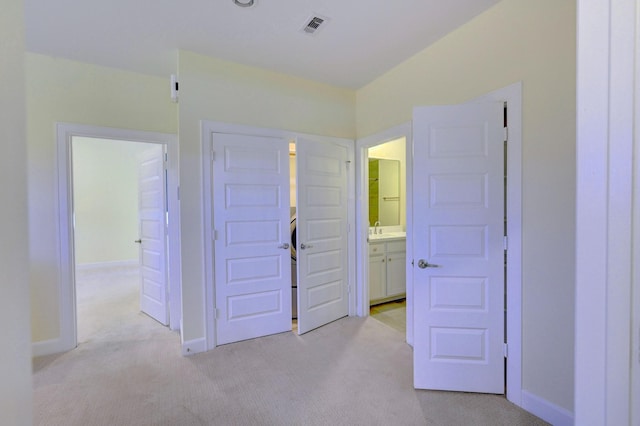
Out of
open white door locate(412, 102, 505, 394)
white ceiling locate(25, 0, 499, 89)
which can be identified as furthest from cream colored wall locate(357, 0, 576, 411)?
white ceiling locate(25, 0, 499, 89)

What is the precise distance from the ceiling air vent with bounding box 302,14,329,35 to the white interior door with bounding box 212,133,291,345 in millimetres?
1053

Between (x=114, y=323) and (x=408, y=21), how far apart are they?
13.7 ft

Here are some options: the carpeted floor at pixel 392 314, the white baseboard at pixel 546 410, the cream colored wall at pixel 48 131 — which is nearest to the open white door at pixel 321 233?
the carpeted floor at pixel 392 314

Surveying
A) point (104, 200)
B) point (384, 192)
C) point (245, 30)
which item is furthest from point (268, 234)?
point (104, 200)

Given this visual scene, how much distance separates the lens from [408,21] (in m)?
2.16

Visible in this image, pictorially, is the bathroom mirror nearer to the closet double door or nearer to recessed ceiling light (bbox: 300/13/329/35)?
the closet double door

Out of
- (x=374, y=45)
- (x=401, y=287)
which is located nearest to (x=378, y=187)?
(x=401, y=287)

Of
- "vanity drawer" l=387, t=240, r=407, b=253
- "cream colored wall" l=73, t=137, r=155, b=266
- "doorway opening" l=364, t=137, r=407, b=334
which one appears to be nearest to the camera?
"doorway opening" l=364, t=137, r=407, b=334

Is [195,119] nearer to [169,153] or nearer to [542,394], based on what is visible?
[169,153]

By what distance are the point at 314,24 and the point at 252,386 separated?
8.98 feet

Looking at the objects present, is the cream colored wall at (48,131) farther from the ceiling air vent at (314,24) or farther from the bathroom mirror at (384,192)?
the bathroom mirror at (384,192)

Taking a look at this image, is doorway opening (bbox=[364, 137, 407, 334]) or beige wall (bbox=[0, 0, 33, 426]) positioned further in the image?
doorway opening (bbox=[364, 137, 407, 334])

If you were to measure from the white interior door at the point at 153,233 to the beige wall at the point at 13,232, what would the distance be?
2602mm

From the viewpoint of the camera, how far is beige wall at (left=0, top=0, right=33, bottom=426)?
26.1 inches
